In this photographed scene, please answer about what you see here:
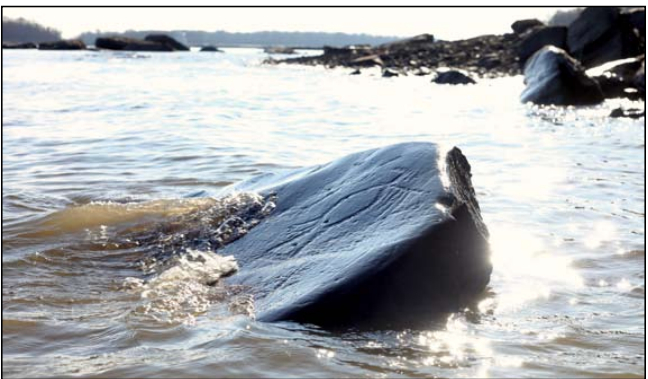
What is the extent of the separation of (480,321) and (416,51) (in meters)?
39.8

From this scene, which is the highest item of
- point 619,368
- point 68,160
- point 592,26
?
point 592,26

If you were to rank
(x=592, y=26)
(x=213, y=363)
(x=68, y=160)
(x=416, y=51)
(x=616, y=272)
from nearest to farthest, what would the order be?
(x=213, y=363)
(x=616, y=272)
(x=68, y=160)
(x=592, y=26)
(x=416, y=51)

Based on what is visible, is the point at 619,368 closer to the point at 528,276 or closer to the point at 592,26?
the point at 528,276

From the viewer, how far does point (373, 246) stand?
3.33 meters

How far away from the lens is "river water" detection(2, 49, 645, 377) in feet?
9.41

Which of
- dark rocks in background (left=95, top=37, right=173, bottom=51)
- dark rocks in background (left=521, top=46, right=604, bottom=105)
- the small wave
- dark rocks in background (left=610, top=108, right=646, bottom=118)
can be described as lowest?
the small wave

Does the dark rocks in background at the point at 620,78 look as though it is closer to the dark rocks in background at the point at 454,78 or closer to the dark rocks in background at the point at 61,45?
the dark rocks in background at the point at 454,78

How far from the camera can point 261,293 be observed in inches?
136

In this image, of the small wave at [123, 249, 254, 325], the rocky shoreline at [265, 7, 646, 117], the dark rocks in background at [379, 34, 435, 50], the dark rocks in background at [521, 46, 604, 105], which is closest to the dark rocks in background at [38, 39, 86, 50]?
the dark rocks in background at [379, 34, 435, 50]

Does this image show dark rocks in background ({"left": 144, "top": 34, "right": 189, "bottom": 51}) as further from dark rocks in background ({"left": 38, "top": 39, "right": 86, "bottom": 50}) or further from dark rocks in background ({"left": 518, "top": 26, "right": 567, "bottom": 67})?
dark rocks in background ({"left": 518, "top": 26, "right": 567, "bottom": 67})

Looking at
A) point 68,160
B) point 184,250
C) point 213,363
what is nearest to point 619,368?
point 213,363

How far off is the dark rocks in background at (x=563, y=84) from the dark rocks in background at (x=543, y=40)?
8.95 metres

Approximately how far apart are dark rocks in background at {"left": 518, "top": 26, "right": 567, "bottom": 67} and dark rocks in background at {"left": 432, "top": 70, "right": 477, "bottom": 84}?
10.1 feet

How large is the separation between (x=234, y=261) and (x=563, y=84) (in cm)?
1226
